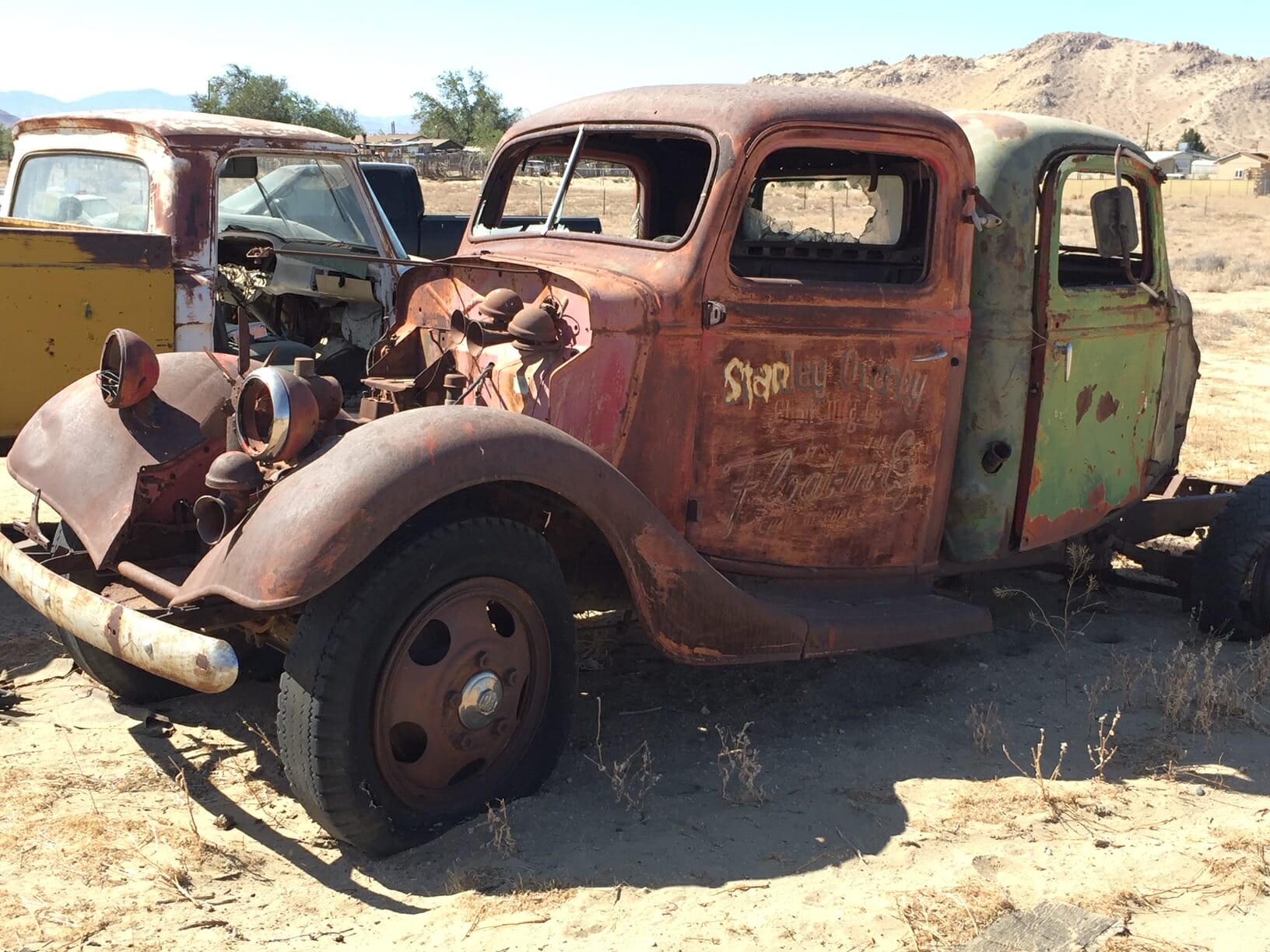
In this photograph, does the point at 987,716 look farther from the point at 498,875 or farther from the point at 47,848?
the point at 47,848

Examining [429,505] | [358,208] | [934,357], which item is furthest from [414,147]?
[429,505]

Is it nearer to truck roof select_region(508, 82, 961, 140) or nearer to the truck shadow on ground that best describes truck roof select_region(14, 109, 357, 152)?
truck roof select_region(508, 82, 961, 140)

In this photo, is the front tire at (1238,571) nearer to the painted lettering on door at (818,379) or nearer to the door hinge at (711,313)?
the painted lettering on door at (818,379)

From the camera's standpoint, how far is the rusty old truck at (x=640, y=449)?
115 inches

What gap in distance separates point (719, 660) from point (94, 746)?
1956 mm

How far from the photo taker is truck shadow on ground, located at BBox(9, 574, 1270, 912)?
3.04 m

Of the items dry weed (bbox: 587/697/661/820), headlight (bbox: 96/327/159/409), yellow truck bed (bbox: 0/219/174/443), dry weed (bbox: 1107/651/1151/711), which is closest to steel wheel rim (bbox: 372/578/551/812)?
dry weed (bbox: 587/697/661/820)

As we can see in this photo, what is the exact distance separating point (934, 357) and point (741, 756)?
1479 mm

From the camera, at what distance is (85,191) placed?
6.15m

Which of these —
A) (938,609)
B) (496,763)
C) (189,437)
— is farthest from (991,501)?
(189,437)

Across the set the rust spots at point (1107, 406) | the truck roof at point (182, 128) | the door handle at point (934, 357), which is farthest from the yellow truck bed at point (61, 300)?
the rust spots at point (1107, 406)

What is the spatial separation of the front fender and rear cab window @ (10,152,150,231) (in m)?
3.33

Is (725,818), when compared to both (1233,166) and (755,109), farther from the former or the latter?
(1233,166)

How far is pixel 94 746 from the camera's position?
12.0 ft
